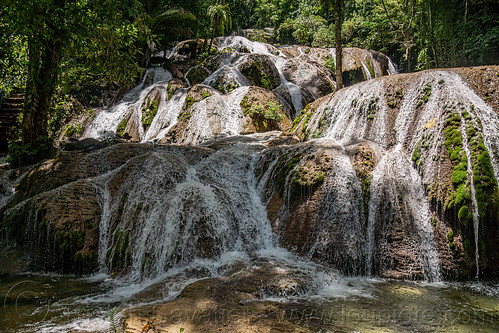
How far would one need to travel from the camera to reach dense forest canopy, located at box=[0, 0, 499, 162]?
787 cm

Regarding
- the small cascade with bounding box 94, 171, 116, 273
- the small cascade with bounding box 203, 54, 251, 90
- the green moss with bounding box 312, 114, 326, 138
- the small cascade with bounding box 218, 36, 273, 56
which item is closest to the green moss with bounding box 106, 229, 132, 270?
the small cascade with bounding box 94, 171, 116, 273

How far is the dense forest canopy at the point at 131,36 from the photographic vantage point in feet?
25.8

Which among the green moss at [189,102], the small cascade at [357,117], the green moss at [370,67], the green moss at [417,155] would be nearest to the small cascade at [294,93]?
the green moss at [189,102]

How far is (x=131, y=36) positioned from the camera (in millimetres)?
10188

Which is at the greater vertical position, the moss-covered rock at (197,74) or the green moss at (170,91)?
the moss-covered rock at (197,74)

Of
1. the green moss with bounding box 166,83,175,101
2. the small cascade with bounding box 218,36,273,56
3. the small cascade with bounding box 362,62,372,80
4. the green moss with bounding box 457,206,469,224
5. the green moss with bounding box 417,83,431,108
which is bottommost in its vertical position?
the green moss with bounding box 457,206,469,224

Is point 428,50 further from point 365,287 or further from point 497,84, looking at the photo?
point 365,287

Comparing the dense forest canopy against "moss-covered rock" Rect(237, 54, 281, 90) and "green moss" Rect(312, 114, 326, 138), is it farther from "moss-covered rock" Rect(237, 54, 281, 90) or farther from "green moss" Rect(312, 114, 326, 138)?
"green moss" Rect(312, 114, 326, 138)

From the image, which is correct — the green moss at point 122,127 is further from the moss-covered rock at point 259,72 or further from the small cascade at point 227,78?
the moss-covered rock at point 259,72

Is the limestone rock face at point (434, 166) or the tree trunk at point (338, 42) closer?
the limestone rock face at point (434, 166)

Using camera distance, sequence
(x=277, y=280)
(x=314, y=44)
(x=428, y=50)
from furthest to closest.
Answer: (x=314, y=44), (x=428, y=50), (x=277, y=280)

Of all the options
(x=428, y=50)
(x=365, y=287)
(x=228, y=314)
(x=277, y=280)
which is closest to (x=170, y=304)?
(x=228, y=314)

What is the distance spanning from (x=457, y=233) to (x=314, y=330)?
12.1ft

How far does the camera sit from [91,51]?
942 cm
